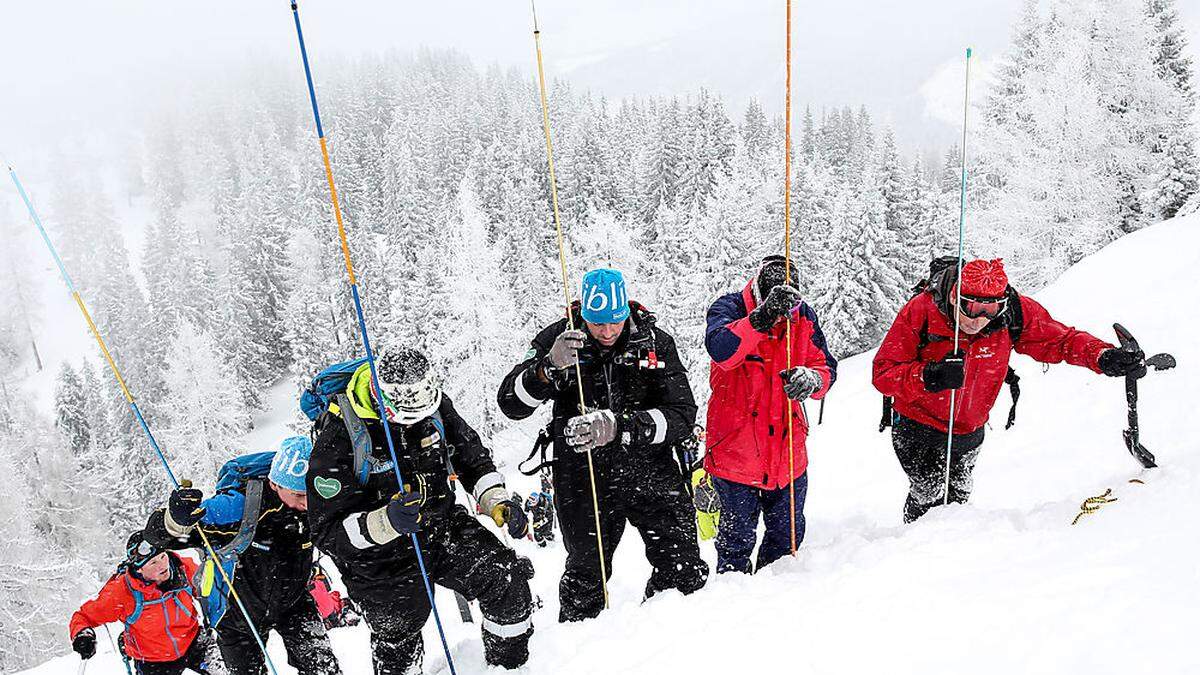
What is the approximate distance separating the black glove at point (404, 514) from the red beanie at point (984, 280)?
347 centimetres

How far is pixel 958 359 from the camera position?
4352 mm

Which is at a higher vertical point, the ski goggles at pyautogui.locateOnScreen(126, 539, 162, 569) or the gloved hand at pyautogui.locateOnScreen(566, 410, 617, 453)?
the gloved hand at pyautogui.locateOnScreen(566, 410, 617, 453)

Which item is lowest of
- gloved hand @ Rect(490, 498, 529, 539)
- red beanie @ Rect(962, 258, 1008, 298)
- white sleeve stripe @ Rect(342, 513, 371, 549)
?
gloved hand @ Rect(490, 498, 529, 539)

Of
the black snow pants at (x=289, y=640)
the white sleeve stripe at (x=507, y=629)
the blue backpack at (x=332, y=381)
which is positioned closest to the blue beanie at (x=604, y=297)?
the blue backpack at (x=332, y=381)

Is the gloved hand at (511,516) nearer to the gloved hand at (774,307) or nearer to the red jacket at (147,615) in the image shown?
the gloved hand at (774,307)

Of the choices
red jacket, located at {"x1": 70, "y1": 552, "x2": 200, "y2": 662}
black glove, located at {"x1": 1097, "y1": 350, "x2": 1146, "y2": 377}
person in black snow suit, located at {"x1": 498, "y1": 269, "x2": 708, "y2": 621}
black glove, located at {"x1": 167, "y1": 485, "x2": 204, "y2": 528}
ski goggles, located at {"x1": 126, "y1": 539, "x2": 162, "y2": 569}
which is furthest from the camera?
red jacket, located at {"x1": 70, "y1": 552, "x2": 200, "y2": 662}

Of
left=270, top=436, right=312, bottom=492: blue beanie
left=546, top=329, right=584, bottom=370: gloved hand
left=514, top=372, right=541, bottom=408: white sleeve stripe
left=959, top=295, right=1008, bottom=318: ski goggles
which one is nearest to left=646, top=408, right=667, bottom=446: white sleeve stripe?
left=546, top=329, right=584, bottom=370: gloved hand

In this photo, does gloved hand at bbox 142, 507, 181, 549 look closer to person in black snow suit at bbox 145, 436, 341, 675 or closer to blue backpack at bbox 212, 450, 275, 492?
person in black snow suit at bbox 145, 436, 341, 675

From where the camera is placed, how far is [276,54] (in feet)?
522

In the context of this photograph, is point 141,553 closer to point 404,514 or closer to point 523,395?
point 404,514

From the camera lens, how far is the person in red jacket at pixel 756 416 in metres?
4.43

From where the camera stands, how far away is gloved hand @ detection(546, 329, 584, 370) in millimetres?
4242

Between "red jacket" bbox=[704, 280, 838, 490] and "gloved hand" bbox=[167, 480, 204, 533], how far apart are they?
376 cm

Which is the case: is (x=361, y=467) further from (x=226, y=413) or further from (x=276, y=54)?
(x=276, y=54)
